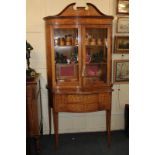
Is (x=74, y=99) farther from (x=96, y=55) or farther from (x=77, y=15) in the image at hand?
(x=77, y=15)

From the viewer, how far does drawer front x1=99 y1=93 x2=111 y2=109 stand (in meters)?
3.46

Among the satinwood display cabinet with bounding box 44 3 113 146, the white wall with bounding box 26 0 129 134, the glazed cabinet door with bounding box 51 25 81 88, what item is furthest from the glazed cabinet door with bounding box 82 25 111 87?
the white wall with bounding box 26 0 129 134

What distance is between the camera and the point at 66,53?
348 cm

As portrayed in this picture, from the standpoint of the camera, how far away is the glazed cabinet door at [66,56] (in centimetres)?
337

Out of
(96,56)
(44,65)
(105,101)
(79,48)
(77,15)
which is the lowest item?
(105,101)

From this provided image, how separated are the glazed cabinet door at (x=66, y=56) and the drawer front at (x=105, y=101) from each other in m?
0.38

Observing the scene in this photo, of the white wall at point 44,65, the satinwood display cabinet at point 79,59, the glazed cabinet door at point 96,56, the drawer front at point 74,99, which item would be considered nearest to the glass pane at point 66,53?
the satinwood display cabinet at point 79,59

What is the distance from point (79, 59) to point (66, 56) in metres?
0.22

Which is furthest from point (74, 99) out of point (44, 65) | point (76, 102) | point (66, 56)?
point (44, 65)
